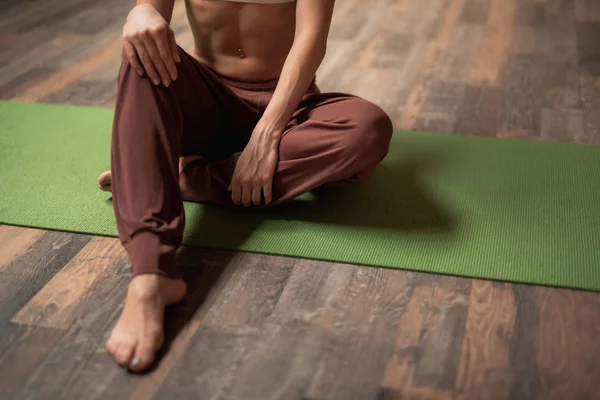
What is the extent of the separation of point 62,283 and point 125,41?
1.64ft

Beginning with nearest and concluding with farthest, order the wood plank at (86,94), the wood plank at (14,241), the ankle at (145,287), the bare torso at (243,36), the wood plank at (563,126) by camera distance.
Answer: the ankle at (145,287)
the wood plank at (14,241)
the bare torso at (243,36)
the wood plank at (563,126)
the wood plank at (86,94)

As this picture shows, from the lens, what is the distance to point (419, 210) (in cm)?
174

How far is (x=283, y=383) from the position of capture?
124 centimetres

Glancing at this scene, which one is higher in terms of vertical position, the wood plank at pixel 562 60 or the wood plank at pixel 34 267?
the wood plank at pixel 34 267

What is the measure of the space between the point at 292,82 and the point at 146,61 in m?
0.34

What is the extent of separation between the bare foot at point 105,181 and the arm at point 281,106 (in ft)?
1.07

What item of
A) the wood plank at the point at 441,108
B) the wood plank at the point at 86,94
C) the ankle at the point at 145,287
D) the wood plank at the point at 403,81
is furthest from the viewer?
the wood plank at the point at 86,94

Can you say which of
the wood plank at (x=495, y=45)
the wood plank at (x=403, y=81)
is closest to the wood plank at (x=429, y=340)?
the wood plank at (x=403, y=81)

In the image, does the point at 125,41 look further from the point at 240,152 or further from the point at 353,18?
the point at 353,18

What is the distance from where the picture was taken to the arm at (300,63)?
1.68m

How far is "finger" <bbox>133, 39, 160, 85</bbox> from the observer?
1.50 metres

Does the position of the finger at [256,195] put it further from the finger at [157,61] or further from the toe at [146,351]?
the toe at [146,351]

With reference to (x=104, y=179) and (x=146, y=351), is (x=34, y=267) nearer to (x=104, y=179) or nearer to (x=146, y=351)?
(x=104, y=179)

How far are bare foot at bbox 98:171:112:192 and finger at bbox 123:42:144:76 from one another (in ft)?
1.24
